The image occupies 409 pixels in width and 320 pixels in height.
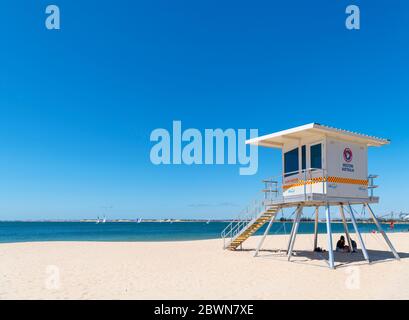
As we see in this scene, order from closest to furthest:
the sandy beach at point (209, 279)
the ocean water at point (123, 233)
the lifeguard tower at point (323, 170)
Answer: the sandy beach at point (209, 279)
the lifeguard tower at point (323, 170)
the ocean water at point (123, 233)

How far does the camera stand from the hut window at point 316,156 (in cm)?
1536

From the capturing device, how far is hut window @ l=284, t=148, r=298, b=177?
16734 millimetres

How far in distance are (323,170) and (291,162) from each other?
92.2 inches

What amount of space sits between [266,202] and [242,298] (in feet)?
28.7

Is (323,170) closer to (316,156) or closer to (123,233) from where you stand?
(316,156)

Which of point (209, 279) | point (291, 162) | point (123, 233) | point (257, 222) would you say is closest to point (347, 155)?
point (291, 162)

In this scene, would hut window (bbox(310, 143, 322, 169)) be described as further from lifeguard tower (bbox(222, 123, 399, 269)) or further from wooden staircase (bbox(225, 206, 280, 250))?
wooden staircase (bbox(225, 206, 280, 250))

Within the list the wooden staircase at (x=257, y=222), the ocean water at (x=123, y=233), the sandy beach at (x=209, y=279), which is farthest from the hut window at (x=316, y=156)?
the ocean water at (x=123, y=233)

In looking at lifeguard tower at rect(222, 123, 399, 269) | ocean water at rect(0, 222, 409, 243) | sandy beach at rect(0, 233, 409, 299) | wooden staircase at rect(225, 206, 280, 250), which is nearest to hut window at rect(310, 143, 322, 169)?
lifeguard tower at rect(222, 123, 399, 269)

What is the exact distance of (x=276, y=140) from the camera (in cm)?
1741

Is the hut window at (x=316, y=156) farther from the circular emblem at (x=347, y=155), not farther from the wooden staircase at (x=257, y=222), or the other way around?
the wooden staircase at (x=257, y=222)

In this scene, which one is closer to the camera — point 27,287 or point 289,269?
point 27,287
